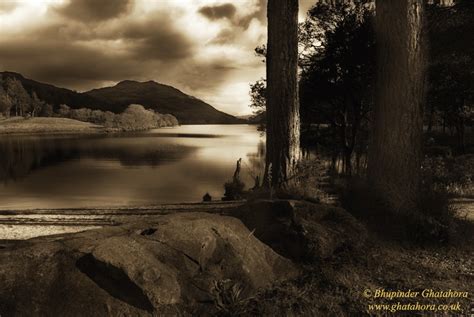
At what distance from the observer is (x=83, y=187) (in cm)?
2797

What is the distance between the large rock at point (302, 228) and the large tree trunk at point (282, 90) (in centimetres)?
428

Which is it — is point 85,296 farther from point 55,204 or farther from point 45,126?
point 45,126

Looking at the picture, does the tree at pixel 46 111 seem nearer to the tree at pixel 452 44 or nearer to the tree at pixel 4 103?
the tree at pixel 4 103

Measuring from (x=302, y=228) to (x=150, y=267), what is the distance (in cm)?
251

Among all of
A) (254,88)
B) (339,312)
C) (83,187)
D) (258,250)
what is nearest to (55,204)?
(83,187)

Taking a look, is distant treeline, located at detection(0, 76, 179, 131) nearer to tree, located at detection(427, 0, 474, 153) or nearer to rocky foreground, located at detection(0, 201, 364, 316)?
tree, located at detection(427, 0, 474, 153)

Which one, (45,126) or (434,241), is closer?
(434,241)

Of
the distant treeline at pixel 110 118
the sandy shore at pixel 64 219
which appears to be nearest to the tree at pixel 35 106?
the distant treeline at pixel 110 118

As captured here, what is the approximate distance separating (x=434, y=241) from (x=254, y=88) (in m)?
21.6

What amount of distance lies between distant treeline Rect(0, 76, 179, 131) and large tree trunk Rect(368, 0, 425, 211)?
12968 centimetres

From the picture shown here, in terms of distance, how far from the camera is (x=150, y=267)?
3.90 m

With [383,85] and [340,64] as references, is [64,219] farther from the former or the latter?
[340,64]

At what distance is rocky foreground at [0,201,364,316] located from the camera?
3.59m

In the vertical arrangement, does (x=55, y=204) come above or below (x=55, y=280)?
below
